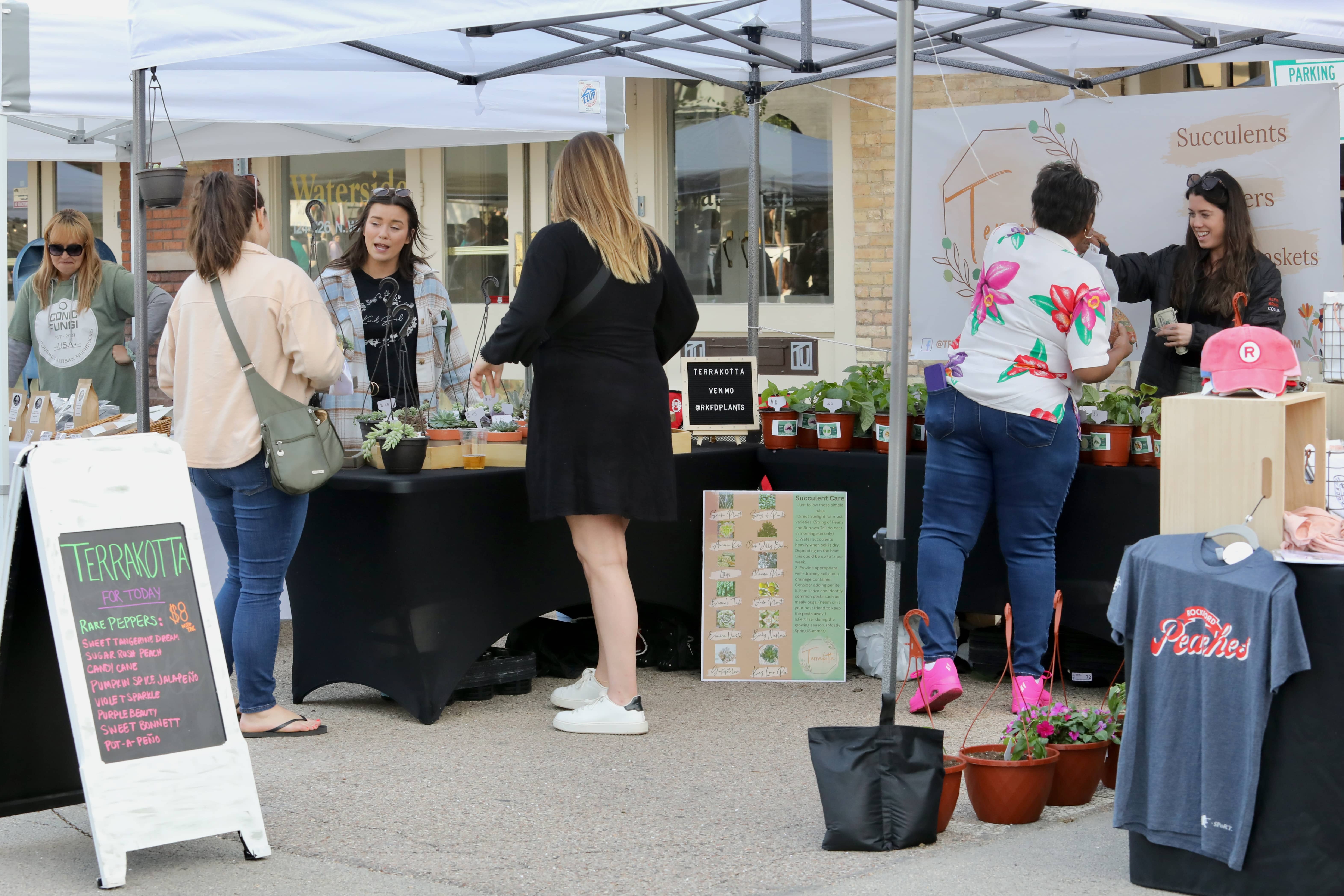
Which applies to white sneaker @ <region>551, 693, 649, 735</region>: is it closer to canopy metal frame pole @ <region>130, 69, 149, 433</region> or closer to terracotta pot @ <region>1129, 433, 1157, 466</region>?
canopy metal frame pole @ <region>130, 69, 149, 433</region>

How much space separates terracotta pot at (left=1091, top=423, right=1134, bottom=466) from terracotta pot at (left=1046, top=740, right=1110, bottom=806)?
1.47m

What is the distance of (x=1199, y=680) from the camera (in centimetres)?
293

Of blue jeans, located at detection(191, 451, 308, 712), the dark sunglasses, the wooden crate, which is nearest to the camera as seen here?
the wooden crate

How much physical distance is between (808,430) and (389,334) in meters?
1.65

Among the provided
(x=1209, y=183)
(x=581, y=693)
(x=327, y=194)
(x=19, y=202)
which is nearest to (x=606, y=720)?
(x=581, y=693)

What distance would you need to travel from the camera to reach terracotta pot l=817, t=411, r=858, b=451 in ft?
17.9

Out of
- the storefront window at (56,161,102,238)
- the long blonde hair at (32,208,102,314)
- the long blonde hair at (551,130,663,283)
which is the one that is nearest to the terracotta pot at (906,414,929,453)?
the long blonde hair at (551,130,663,283)

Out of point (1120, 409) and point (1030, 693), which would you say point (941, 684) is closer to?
point (1030, 693)

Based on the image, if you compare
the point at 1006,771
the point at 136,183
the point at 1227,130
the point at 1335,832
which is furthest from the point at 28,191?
the point at 1335,832

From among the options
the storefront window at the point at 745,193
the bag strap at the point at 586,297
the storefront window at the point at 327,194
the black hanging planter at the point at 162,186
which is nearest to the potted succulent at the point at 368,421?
the bag strap at the point at 586,297

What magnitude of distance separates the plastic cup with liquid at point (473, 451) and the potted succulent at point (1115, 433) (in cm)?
210

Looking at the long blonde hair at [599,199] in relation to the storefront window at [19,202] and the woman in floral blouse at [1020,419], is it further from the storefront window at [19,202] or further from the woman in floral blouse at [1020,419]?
the storefront window at [19,202]

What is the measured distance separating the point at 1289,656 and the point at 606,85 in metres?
4.23

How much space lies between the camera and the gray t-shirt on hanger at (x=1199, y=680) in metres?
2.83
